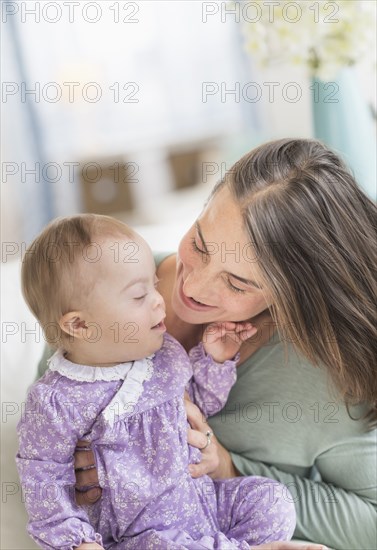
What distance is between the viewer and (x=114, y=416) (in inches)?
52.4

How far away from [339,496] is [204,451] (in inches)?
12.2

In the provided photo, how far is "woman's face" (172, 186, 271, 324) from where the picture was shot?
143 cm

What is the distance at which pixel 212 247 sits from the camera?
1.44 m

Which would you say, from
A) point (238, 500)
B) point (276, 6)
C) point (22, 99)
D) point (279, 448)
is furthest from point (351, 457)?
point (22, 99)

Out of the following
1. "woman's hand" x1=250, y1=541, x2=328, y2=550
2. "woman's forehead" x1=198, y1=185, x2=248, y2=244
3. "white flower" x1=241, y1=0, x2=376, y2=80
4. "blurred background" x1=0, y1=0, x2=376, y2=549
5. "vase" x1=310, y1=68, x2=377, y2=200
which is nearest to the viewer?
"woman's hand" x1=250, y1=541, x2=328, y2=550

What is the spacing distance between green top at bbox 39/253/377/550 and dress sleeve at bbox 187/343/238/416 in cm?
8

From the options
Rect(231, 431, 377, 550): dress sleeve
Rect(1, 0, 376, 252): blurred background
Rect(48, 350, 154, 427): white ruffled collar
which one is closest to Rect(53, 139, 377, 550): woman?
Rect(231, 431, 377, 550): dress sleeve

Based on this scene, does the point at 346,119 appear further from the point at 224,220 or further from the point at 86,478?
the point at 86,478

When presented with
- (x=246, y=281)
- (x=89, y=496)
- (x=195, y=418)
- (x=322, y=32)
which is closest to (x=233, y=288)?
(x=246, y=281)

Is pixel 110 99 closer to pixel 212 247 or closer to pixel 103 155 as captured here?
pixel 103 155

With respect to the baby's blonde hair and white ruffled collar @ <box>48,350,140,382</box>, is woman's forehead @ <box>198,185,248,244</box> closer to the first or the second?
the baby's blonde hair

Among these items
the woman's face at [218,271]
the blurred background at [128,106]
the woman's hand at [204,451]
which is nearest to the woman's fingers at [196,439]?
the woman's hand at [204,451]

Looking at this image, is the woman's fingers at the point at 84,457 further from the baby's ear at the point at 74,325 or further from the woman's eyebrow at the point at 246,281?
the woman's eyebrow at the point at 246,281

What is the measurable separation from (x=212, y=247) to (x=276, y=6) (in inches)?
61.2
